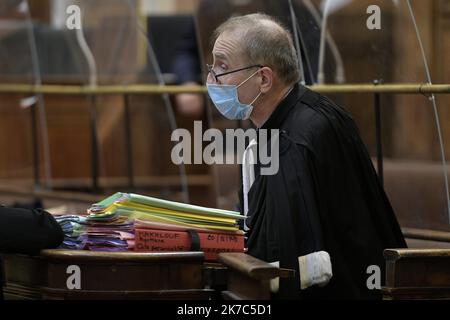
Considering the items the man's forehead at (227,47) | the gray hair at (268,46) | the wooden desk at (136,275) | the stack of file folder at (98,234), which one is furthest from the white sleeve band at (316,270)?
the man's forehead at (227,47)

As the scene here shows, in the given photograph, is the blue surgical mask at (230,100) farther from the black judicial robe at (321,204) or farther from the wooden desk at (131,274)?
the wooden desk at (131,274)

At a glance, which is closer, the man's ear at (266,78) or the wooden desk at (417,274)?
the wooden desk at (417,274)

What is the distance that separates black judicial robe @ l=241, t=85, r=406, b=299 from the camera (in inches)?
118

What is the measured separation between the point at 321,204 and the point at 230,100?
511mm

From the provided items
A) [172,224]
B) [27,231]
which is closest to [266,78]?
[172,224]

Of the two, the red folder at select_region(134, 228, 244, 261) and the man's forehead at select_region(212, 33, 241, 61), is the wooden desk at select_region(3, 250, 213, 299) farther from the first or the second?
the man's forehead at select_region(212, 33, 241, 61)

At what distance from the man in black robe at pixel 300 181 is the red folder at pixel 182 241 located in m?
0.08

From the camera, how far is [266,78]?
10.7 ft

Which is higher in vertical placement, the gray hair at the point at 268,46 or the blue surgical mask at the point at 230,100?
the gray hair at the point at 268,46

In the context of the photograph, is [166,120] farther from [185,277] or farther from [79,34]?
[185,277]

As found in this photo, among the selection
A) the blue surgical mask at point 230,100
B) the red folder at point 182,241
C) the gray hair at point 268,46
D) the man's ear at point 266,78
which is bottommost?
the red folder at point 182,241

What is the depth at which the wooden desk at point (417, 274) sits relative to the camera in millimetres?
3012

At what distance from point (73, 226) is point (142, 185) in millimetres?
4554

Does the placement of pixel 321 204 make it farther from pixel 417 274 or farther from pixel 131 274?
pixel 131 274
